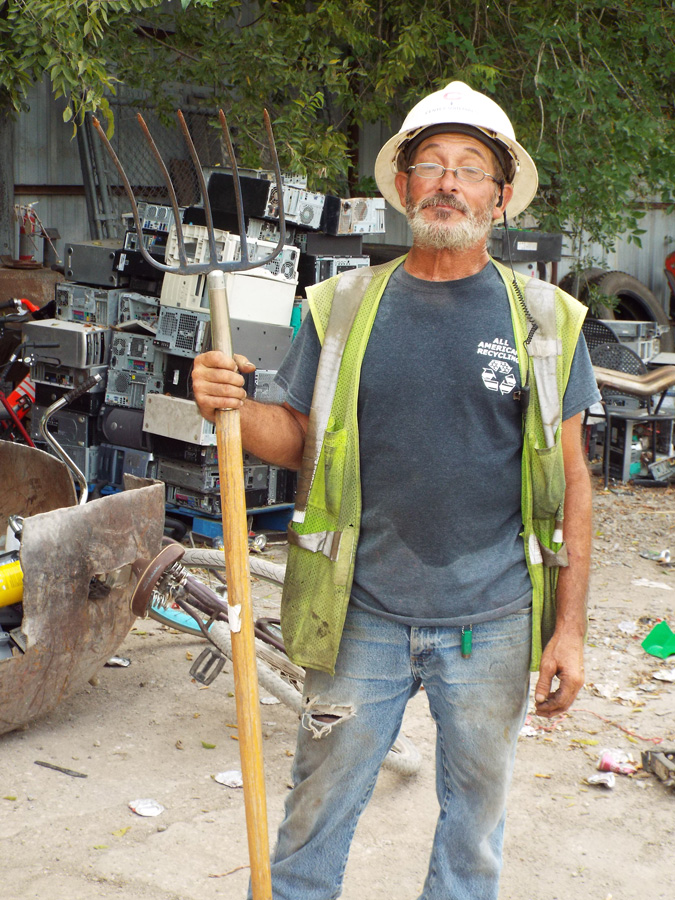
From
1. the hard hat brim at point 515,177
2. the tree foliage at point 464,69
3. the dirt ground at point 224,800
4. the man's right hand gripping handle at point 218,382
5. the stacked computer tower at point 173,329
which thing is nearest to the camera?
the man's right hand gripping handle at point 218,382

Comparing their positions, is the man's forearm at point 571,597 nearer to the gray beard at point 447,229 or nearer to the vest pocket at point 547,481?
the vest pocket at point 547,481

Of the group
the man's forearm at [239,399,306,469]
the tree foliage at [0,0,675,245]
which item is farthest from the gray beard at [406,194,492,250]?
the tree foliage at [0,0,675,245]

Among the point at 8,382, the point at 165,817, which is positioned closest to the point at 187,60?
the point at 8,382

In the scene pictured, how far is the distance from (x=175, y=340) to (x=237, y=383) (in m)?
4.49

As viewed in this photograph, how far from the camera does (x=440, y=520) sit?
7.55 ft

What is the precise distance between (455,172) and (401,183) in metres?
0.24

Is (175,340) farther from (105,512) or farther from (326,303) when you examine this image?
(326,303)

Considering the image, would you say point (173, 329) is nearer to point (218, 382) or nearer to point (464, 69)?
point (464, 69)

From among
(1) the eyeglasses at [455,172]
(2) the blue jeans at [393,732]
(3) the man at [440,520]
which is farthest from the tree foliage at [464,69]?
(2) the blue jeans at [393,732]

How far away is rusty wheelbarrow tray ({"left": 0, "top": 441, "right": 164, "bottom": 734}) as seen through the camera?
3494mm

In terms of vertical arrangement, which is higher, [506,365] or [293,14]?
[293,14]

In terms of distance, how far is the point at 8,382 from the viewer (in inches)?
299

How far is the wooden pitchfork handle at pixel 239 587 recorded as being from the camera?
2.10 m

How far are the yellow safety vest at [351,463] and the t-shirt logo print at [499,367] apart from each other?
0.09 ft
